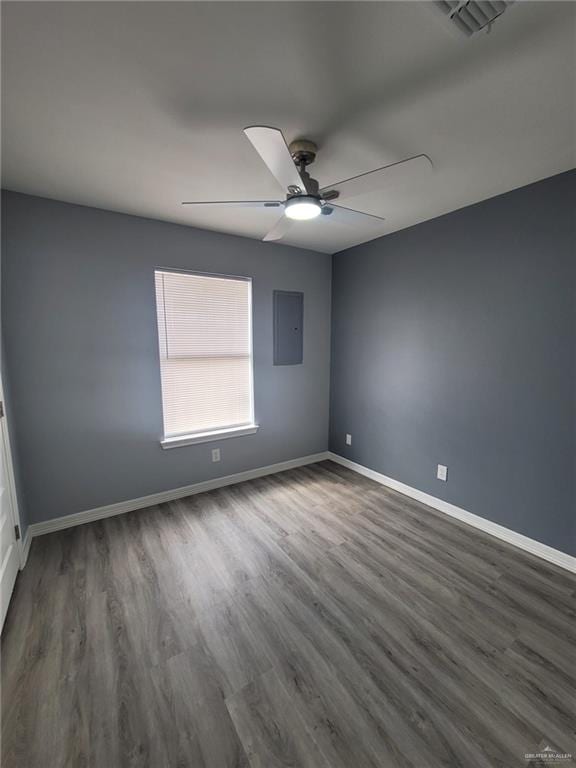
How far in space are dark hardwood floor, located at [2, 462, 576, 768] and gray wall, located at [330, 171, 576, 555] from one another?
0.53 m

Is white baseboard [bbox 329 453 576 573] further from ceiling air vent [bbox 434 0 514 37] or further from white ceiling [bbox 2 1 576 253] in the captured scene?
ceiling air vent [bbox 434 0 514 37]

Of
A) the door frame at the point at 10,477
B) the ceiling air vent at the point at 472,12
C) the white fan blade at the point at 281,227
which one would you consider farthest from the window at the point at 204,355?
the ceiling air vent at the point at 472,12

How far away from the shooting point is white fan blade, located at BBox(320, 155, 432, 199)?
4.32 ft

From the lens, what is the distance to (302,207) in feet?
5.31

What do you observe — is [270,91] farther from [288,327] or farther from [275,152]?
[288,327]

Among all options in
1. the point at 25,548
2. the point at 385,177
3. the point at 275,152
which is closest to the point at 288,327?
the point at 385,177

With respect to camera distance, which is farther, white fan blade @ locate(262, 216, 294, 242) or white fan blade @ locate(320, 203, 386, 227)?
white fan blade @ locate(262, 216, 294, 242)

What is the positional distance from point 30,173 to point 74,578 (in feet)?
8.33

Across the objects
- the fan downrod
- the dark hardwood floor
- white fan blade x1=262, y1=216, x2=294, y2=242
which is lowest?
the dark hardwood floor

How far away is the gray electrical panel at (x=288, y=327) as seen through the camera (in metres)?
3.32

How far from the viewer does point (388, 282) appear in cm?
303

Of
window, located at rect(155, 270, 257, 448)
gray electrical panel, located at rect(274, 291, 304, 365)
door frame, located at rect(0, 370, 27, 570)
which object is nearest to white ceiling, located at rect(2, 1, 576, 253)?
window, located at rect(155, 270, 257, 448)

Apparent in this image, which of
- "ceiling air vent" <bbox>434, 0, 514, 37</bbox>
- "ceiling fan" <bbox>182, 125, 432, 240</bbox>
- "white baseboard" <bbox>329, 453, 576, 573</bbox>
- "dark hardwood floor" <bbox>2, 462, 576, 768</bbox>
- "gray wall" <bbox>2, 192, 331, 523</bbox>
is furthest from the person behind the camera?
"gray wall" <bbox>2, 192, 331, 523</bbox>

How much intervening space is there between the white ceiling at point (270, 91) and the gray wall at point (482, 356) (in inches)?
18.0
